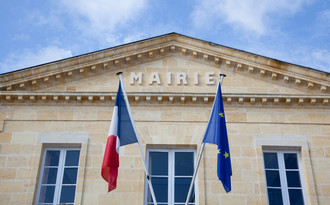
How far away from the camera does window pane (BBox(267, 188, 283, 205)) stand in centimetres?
909

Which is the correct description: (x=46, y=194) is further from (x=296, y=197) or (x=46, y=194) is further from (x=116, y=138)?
(x=296, y=197)

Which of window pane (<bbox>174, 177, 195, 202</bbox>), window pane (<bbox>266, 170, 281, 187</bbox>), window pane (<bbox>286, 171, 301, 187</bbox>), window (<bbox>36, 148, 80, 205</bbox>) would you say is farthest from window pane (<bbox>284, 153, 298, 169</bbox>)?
window (<bbox>36, 148, 80, 205</bbox>)

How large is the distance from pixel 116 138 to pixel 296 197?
3.96 meters

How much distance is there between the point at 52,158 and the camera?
382 inches

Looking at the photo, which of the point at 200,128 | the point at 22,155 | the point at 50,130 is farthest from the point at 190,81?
the point at 22,155

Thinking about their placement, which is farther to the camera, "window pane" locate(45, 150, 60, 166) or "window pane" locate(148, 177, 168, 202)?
"window pane" locate(45, 150, 60, 166)

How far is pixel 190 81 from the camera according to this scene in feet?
34.6

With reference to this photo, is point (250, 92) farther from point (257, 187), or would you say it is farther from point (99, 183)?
point (99, 183)

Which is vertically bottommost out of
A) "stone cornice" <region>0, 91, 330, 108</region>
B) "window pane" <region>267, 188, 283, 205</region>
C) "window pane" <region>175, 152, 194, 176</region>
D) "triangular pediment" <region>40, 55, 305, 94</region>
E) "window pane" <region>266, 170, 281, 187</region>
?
"window pane" <region>267, 188, 283, 205</region>

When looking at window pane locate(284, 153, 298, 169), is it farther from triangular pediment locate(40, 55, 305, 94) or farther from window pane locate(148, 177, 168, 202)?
window pane locate(148, 177, 168, 202)

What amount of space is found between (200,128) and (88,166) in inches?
101

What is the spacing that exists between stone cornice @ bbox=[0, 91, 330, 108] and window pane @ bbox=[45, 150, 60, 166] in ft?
3.79

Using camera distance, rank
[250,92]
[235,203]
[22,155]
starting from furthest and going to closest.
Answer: [250,92]
[22,155]
[235,203]

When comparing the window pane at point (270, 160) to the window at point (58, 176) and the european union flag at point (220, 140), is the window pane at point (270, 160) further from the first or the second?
the window at point (58, 176)
